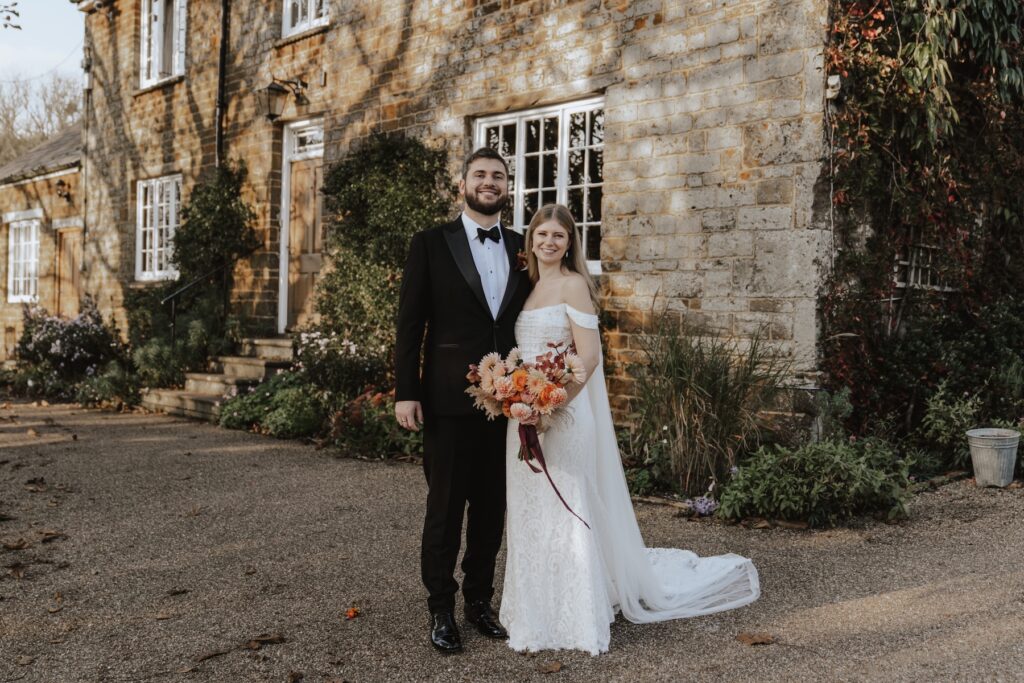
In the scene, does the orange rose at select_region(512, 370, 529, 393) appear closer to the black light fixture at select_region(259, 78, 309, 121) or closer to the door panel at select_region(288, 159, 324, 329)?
the door panel at select_region(288, 159, 324, 329)

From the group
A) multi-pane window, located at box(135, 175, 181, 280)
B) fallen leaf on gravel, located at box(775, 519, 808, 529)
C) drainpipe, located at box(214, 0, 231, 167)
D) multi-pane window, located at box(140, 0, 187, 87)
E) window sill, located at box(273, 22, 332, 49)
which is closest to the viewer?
fallen leaf on gravel, located at box(775, 519, 808, 529)

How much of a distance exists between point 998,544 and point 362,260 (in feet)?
22.1

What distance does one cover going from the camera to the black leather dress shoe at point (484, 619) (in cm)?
361

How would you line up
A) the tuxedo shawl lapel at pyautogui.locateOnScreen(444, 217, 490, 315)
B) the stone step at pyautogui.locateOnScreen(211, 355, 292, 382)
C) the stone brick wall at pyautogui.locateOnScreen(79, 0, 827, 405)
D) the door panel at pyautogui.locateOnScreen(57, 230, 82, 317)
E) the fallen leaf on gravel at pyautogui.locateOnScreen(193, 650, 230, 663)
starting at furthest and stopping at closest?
the door panel at pyautogui.locateOnScreen(57, 230, 82, 317) < the stone step at pyautogui.locateOnScreen(211, 355, 292, 382) < the stone brick wall at pyautogui.locateOnScreen(79, 0, 827, 405) < the tuxedo shawl lapel at pyautogui.locateOnScreen(444, 217, 490, 315) < the fallen leaf on gravel at pyautogui.locateOnScreen(193, 650, 230, 663)

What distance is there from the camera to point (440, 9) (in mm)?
9320

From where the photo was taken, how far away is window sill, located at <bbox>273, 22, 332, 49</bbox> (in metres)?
10.8

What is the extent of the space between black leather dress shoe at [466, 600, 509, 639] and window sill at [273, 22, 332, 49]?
877 cm

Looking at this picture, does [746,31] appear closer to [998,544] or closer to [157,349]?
[998,544]

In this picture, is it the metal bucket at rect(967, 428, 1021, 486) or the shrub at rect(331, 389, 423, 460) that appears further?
the shrub at rect(331, 389, 423, 460)

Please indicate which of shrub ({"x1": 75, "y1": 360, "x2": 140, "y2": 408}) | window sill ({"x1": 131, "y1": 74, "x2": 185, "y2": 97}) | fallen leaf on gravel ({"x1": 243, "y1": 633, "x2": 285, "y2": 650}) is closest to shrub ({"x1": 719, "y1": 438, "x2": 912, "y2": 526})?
fallen leaf on gravel ({"x1": 243, "y1": 633, "x2": 285, "y2": 650})

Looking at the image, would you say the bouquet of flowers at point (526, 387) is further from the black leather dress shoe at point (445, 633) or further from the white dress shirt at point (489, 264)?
the black leather dress shoe at point (445, 633)

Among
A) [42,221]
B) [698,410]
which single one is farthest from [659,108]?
[42,221]

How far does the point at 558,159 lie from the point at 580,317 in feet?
16.8

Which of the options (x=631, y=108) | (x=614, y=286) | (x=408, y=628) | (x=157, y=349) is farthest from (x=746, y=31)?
(x=157, y=349)
